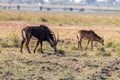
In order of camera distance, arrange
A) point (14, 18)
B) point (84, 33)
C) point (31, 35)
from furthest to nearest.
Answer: point (14, 18) < point (84, 33) < point (31, 35)

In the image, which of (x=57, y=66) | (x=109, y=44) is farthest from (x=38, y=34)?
(x=109, y=44)

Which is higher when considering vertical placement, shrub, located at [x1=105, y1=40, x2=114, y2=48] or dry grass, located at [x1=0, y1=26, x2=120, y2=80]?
dry grass, located at [x1=0, y1=26, x2=120, y2=80]

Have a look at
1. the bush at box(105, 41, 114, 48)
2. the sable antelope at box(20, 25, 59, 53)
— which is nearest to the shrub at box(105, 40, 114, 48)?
the bush at box(105, 41, 114, 48)

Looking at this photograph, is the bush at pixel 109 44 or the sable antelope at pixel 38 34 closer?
the sable antelope at pixel 38 34

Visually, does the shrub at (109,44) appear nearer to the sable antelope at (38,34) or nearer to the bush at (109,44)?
the bush at (109,44)

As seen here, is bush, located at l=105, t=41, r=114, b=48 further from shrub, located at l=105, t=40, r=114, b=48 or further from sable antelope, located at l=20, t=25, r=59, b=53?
sable antelope, located at l=20, t=25, r=59, b=53

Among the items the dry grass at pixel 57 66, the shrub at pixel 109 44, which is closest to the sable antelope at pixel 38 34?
the dry grass at pixel 57 66

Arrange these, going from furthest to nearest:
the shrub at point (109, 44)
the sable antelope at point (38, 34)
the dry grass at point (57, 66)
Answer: the shrub at point (109, 44), the sable antelope at point (38, 34), the dry grass at point (57, 66)

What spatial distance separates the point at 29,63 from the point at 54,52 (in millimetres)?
4008

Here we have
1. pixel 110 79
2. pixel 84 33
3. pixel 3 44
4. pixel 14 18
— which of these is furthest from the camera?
pixel 14 18

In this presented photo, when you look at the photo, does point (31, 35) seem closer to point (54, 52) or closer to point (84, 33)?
point (54, 52)

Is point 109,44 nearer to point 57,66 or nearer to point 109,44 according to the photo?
point 109,44

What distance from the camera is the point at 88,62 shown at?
18.4 meters

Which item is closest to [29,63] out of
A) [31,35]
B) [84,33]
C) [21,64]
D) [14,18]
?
[21,64]
